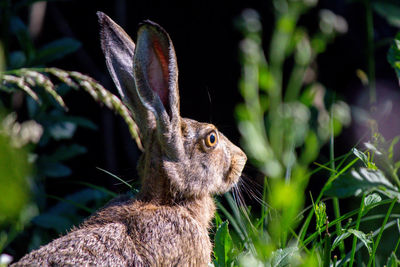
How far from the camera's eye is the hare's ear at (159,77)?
2799 mm

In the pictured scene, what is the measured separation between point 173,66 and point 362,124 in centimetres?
213

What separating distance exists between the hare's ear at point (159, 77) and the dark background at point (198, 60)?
5.36 feet

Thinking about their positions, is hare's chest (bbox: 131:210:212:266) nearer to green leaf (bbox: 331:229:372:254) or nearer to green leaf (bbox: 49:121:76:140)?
green leaf (bbox: 331:229:372:254)

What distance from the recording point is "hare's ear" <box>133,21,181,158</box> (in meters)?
2.80

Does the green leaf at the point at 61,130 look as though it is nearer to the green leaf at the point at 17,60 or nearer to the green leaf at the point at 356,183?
the green leaf at the point at 17,60

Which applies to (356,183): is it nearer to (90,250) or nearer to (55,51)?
(90,250)

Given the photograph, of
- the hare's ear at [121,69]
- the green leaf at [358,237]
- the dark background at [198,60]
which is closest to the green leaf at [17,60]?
the hare's ear at [121,69]

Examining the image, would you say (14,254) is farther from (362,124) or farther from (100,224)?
(362,124)

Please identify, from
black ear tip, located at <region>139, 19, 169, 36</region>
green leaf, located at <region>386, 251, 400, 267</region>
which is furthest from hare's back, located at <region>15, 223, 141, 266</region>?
green leaf, located at <region>386, 251, 400, 267</region>

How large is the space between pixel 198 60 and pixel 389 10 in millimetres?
1826

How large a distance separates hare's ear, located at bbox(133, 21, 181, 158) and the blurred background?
1.38m

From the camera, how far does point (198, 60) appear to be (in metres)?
5.23

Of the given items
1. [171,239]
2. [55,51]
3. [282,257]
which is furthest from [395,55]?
[55,51]

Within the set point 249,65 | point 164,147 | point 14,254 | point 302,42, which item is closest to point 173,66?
point 164,147
